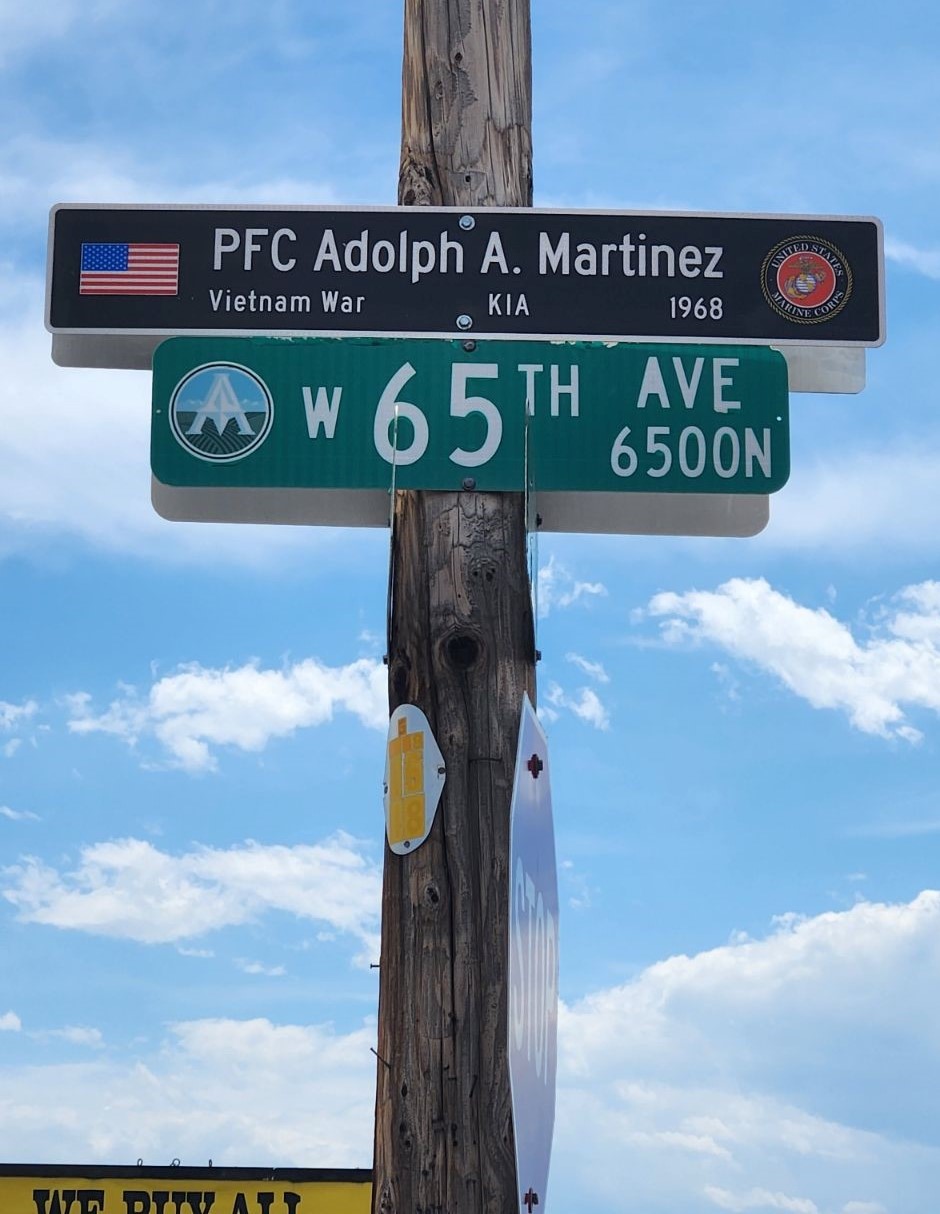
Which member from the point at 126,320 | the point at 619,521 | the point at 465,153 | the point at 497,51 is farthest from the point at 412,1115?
the point at 497,51

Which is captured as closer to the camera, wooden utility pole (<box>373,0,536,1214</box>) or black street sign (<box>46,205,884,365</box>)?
wooden utility pole (<box>373,0,536,1214</box>)

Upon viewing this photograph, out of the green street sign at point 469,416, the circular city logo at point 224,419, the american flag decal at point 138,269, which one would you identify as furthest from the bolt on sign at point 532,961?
the american flag decal at point 138,269

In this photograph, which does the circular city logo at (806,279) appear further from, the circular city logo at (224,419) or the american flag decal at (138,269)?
the american flag decal at (138,269)

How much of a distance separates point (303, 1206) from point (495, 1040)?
6.17 metres

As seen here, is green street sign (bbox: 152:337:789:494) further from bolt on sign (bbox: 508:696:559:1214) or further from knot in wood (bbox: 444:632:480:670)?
bolt on sign (bbox: 508:696:559:1214)

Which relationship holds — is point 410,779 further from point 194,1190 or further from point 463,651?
point 194,1190

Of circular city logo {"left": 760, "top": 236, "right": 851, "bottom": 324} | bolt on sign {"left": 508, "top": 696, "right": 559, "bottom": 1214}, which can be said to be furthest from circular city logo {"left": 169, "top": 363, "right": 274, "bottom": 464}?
circular city logo {"left": 760, "top": 236, "right": 851, "bottom": 324}

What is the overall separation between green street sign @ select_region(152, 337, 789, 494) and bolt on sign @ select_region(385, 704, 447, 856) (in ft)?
2.11

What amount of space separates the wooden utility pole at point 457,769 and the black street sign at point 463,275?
0.18 m

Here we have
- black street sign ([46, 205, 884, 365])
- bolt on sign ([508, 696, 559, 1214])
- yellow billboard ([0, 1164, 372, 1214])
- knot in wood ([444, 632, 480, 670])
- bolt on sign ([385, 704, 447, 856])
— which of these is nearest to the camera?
bolt on sign ([508, 696, 559, 1214])

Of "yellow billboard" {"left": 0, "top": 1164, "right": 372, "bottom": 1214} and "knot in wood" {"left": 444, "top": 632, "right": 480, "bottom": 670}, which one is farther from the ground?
"knot in wood" {"left": 444, "top": 632, "right": 480, "bottom": 670}

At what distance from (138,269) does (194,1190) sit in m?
6.50

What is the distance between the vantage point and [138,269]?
4688mm

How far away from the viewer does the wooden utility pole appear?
3910 millimetres
